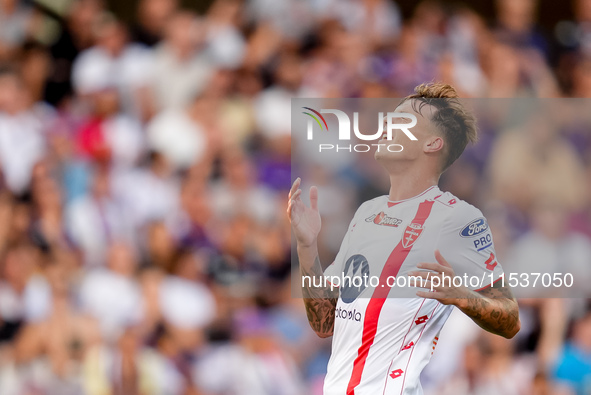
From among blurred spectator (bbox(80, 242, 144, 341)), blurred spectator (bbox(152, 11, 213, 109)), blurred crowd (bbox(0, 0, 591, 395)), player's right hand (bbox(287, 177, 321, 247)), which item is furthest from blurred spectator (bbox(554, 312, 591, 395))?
blurred spectator (bbox(152, 11, 213, 109))

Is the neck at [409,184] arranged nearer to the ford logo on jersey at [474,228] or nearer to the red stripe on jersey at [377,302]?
the red stripe on jersey at [377,302]

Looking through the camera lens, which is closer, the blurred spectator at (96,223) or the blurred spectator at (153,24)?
the blurred spectator at (96,223)

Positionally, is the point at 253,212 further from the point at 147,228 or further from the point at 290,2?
the point at 290,2

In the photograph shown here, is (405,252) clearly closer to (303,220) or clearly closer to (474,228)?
(474,228)

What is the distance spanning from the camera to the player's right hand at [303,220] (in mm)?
2957

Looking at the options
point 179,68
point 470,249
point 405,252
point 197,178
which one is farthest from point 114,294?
point 470,249

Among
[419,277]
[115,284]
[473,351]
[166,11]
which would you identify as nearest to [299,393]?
[473,351]

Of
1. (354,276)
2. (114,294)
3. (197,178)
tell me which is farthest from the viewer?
(197,178)

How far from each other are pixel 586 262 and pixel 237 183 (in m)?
4.61

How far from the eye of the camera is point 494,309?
2746mm

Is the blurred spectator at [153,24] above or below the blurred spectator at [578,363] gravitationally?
above

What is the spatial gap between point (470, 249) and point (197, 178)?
18.3ft

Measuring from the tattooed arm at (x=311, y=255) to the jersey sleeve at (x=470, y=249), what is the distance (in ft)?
1.58

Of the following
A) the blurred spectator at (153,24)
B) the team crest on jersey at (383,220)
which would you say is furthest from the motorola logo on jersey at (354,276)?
the blurred spectator at (153,24)
